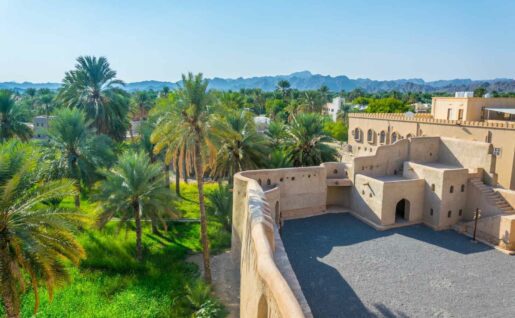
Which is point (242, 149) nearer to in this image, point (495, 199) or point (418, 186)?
point (418, 186)

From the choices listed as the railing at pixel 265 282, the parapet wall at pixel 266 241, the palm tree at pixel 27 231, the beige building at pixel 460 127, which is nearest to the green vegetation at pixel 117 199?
the palm tree at pixel 27 231

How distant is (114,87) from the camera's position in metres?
28.2

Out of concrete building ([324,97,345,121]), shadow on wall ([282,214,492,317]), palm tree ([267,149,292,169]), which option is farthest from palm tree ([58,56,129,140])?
concrete building ([324,97,345,121])

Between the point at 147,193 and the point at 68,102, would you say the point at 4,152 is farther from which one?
the point at 68,102

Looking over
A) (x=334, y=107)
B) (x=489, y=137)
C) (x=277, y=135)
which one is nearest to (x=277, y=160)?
(x=277, y=135)

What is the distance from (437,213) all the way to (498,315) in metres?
7.96

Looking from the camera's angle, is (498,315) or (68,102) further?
(68,102)

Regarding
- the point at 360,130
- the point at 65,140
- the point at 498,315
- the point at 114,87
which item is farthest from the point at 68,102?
the point at 498,315

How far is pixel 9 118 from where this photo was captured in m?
25.7

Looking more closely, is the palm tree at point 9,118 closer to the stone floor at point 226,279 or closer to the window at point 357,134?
the stone floor at point 226,279

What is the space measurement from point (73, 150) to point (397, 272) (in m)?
17.9

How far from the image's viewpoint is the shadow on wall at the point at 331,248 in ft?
41.3

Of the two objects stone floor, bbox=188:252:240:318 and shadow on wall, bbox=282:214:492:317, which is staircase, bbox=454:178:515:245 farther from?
stone floor, bbox=188:252:240:318

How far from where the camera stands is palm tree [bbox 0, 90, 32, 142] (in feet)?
83.5
